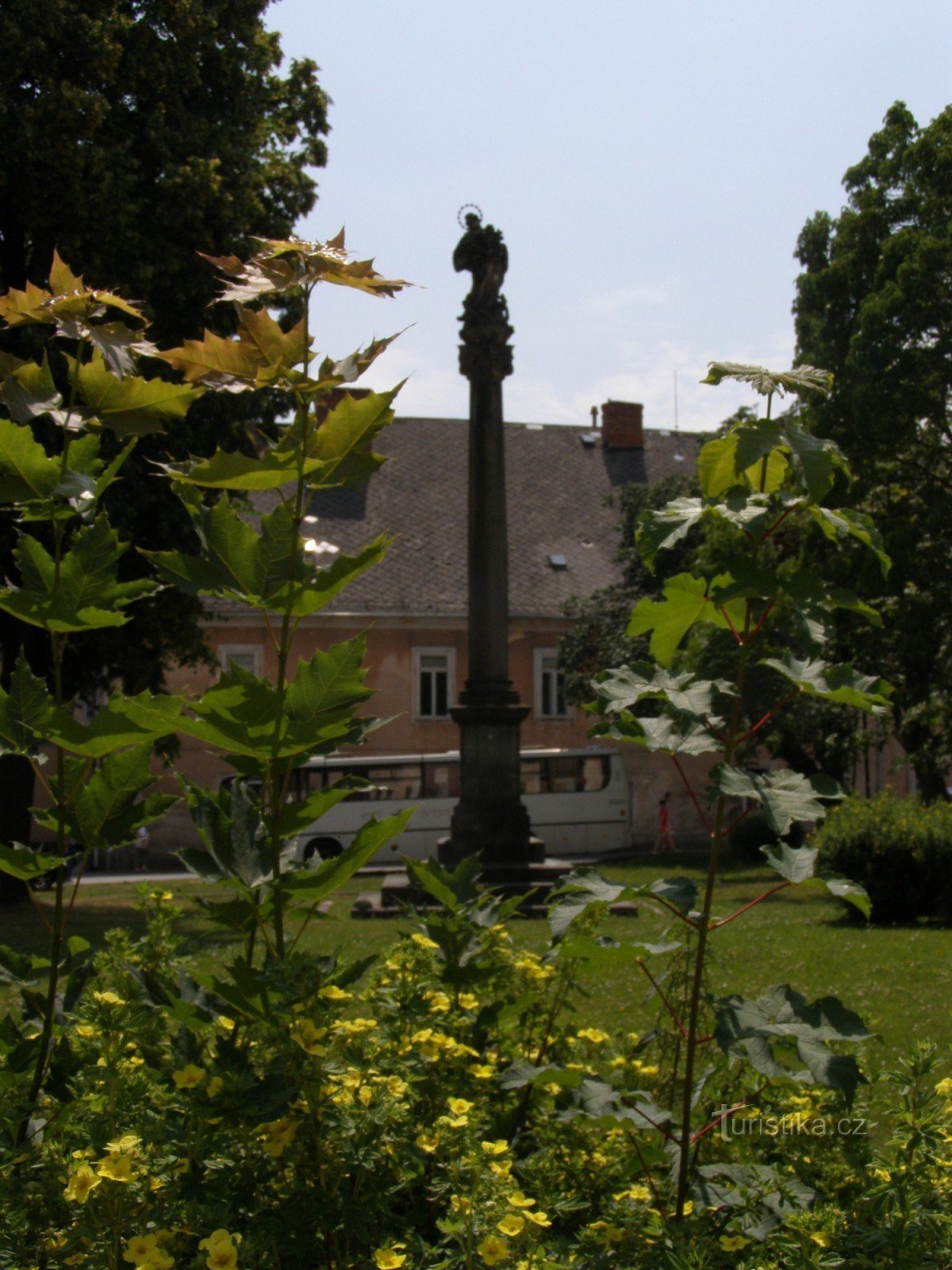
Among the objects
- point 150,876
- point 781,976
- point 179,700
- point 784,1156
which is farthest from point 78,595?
point 150,876

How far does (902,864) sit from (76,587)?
13.4m

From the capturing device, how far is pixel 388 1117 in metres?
2.38

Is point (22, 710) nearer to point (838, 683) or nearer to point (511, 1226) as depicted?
point (511, 1226)

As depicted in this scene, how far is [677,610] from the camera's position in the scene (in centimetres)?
276

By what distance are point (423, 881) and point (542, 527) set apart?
35786 mm

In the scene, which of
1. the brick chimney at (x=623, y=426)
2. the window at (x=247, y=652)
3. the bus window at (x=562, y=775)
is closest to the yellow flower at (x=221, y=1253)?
the bus window at (x=562, y=775)

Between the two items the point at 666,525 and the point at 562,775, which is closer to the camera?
the point at 666,525

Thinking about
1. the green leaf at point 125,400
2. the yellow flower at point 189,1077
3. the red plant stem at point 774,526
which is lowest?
the yellow flower at point 189,1077

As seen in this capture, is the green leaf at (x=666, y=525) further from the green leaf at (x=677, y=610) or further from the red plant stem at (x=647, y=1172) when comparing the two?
the red plant stem at (x=647, y=1172)

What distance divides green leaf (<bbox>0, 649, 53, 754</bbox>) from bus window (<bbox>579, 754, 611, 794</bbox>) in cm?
3084

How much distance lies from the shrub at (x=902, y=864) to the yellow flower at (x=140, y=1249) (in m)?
13.2

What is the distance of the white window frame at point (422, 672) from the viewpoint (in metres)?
35.2

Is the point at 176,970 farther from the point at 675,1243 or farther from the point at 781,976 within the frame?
the point at 781,976

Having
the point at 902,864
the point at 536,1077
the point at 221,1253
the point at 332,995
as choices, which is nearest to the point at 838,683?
the point at 536,1077
